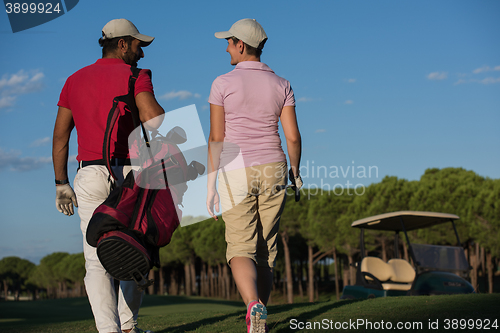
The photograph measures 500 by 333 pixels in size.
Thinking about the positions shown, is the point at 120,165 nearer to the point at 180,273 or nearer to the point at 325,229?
the point at 325,229

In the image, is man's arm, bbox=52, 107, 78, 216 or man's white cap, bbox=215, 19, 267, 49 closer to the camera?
man's arm, bbox=52, 107, 78, 216

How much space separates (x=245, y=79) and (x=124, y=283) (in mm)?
2010

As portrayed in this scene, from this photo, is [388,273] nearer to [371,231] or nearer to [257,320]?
[257,320]

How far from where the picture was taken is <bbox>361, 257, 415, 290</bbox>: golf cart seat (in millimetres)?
10180

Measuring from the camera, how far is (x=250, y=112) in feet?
12.4

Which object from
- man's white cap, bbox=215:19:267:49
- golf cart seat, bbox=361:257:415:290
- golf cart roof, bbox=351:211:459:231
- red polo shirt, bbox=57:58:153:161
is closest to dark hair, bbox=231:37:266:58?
man's white cap, bbox=215:19:267:49

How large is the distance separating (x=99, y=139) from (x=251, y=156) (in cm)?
Answer: 121

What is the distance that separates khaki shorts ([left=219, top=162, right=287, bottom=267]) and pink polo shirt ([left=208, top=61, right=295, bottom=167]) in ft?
0.37

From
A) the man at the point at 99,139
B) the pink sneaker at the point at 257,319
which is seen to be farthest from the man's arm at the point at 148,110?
the pink sneaker at the point at 257,319

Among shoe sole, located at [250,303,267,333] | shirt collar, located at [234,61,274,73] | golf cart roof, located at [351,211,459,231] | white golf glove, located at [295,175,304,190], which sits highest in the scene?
shirt collar, located at [234,61,274,73]

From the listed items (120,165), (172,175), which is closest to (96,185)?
(120,165)

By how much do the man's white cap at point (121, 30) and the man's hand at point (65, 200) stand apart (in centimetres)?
133

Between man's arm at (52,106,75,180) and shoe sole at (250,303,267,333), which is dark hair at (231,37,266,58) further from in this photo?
shoe sole at (250,303,267,333)

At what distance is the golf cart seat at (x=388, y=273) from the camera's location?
1018cm
